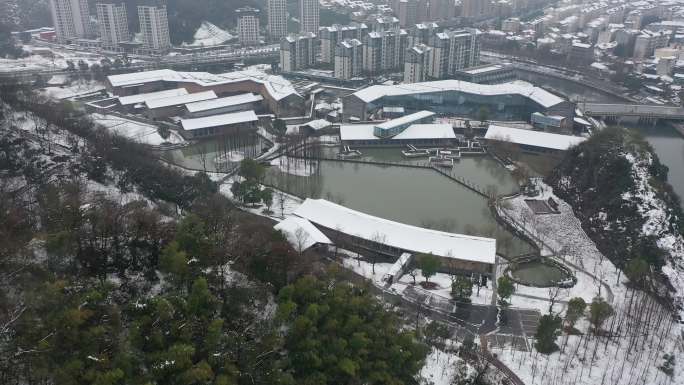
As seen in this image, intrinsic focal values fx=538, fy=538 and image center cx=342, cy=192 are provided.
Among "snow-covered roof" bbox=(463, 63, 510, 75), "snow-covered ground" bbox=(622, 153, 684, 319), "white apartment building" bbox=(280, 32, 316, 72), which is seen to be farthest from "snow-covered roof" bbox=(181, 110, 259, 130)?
"snow-covered ground" bbox=(622, 153, 684, 319)

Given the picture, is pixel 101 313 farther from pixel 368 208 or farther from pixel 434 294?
pixel 368 208

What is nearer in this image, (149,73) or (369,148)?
(369,148)

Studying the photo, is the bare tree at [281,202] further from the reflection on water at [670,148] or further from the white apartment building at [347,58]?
the white apartment building at [347,58]

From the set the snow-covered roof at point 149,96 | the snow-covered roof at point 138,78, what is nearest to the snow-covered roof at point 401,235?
the snow-covered roof at point 149,96

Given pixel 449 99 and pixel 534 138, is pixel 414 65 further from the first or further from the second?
pixel 534 138

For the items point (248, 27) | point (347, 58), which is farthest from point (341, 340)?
point (248, 27)

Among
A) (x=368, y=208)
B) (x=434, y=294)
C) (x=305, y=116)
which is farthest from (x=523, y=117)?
(x=434, y=294)
